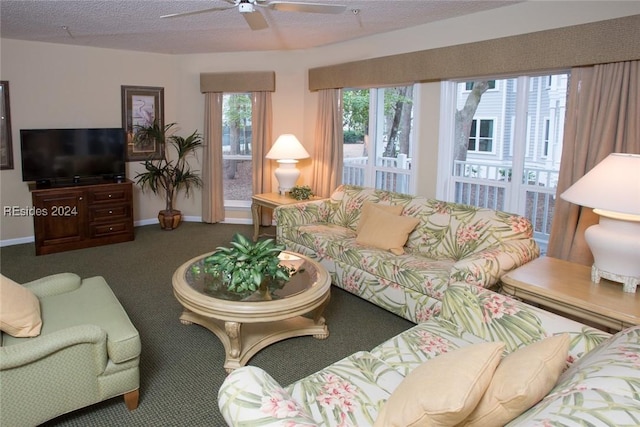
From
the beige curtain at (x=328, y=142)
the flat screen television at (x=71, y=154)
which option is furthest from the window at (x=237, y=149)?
the flat screen television at (x=71, y=154)

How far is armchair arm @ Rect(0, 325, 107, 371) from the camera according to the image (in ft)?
6.16

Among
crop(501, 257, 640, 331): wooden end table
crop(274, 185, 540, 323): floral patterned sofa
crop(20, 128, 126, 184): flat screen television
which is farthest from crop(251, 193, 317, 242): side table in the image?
crop(501, 257, 640, 331): wooden end table

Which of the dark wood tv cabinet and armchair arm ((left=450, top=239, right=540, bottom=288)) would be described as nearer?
armchair arm ((left=450, top=239, right=540, bottom=288))

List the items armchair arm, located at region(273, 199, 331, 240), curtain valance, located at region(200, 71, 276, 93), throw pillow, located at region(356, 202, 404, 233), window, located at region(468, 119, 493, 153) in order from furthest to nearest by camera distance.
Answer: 1. curtain valance, located at region(200, 71, 276, 93)
2. armchair arm, located at region(273, 199, 331, 240)
3. window, located at region(468, 119, 493, 153)
4. throw pillow, located at region(356, 202, 404, 233)

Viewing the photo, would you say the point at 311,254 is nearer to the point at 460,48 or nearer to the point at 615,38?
the point at 460,48

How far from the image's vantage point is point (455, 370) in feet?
4.50

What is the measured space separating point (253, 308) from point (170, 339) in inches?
36.0

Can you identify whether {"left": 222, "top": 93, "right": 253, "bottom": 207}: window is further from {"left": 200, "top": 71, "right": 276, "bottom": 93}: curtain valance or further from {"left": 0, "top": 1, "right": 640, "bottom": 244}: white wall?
{"left": 0, "top": 1, "right": 640, "bottom": 244}: white wall

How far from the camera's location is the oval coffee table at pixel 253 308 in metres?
2.55

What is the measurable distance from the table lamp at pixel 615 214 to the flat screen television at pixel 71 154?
494cm

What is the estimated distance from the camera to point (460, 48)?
4.03 metres

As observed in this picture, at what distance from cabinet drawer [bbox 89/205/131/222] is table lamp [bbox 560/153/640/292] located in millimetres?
4685

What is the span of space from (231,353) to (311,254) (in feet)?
5.10

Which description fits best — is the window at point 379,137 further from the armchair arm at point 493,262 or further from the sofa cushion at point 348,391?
the sofa cushion at point 348,391
